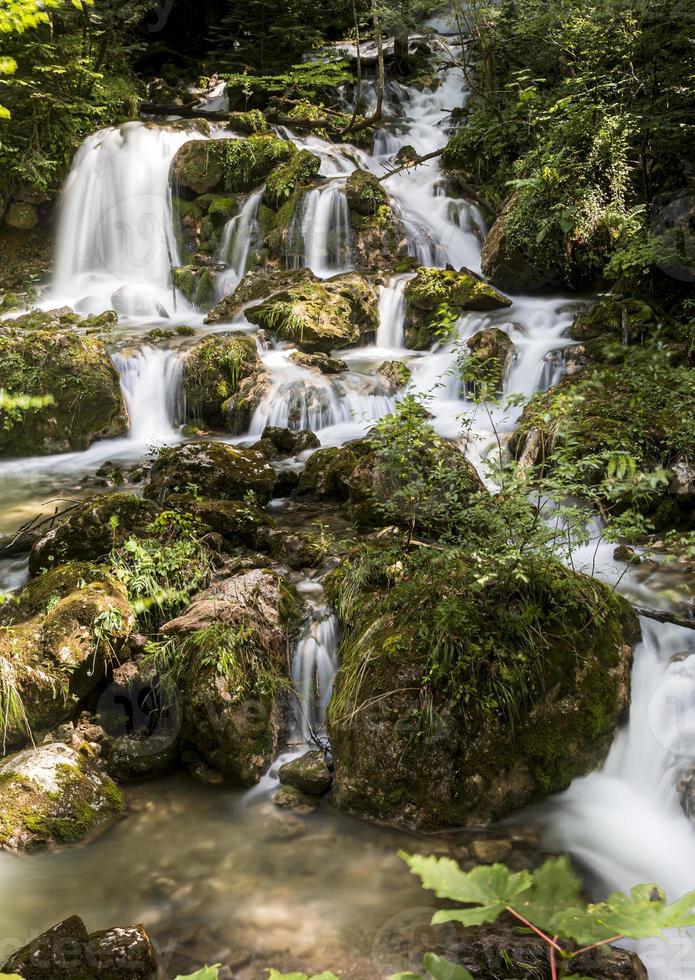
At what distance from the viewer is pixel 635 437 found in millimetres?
6172

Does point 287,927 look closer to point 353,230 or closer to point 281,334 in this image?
point 281,334

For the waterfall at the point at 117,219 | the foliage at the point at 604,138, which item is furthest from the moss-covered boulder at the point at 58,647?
the waterfall at the point at 117,219

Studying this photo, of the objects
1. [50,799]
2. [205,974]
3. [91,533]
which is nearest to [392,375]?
[91,533]

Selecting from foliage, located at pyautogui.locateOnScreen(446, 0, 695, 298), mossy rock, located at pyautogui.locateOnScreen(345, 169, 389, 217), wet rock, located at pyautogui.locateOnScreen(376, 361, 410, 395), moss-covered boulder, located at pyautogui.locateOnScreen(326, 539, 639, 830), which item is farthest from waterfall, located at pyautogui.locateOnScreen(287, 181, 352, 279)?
moss-covered boulder, located at pyautogui.locateOnScreen(326, 539, 639, 830)

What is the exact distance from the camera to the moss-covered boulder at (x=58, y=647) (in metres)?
4.29

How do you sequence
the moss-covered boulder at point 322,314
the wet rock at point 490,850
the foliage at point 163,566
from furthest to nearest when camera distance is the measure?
the moss-covered boulder at point 322,314
the foliage at point 163,566
the wet rock at point 490,850

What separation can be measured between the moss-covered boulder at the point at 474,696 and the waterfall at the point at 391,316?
683 centimetres

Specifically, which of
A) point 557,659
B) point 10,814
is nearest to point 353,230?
point 557,659

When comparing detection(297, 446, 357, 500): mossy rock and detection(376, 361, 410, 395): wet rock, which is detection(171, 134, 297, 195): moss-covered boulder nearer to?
detection(376, 361, 410, 395): wet rock

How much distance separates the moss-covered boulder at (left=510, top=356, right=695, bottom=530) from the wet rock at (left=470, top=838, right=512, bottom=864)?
2.57m

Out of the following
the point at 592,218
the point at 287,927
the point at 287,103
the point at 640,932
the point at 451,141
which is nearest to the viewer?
the point at 640,932

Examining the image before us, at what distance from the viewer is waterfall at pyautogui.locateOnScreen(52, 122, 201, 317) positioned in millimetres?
13148

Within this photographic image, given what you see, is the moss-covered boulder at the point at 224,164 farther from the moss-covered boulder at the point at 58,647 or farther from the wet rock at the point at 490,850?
the wet rock at the point at 490,850

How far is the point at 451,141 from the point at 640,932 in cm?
1490
